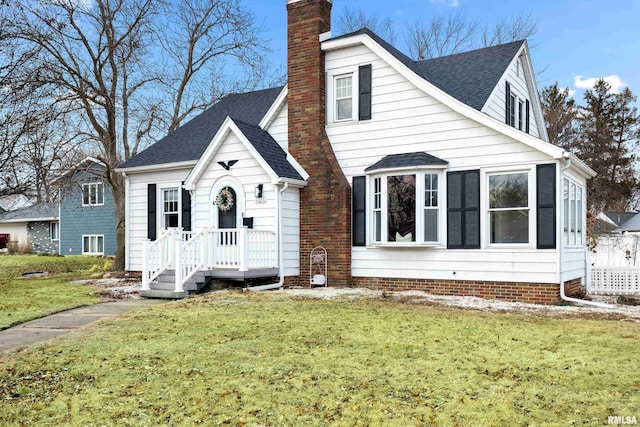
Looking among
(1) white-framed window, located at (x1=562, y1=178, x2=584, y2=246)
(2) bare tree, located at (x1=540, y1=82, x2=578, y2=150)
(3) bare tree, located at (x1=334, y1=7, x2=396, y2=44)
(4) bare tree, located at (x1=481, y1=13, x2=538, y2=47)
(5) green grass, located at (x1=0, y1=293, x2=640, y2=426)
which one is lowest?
(5) green grass, located at (x1=0, y1=293, x2=640, y2=426)

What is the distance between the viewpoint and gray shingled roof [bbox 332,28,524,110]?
531 inches

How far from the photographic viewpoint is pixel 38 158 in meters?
11.9

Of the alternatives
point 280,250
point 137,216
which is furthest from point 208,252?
point 137,216

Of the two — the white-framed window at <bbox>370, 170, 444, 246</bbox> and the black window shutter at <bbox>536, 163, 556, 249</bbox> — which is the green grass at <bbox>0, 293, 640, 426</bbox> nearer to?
the black window shutter at <bbox>536, 163, 556, 249</bbox>

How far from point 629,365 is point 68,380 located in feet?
18.6

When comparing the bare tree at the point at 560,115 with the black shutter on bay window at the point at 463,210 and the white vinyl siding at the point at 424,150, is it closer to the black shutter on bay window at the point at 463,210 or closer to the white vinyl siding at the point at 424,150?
the white vinyl siding at the point at 424,150

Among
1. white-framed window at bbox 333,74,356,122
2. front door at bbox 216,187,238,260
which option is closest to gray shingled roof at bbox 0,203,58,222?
front door at bbox 216,187,238,260

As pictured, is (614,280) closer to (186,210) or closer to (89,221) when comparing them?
(186,210)

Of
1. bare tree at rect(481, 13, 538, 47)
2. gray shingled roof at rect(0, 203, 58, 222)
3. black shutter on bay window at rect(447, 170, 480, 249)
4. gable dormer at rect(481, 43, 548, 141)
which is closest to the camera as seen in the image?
black shutter on bay window at rect(447, 170, 480, 249)

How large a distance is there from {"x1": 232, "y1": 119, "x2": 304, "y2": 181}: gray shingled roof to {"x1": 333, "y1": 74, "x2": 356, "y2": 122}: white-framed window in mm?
1697

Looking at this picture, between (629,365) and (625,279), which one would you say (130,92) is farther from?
(629,365)

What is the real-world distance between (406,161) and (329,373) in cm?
776

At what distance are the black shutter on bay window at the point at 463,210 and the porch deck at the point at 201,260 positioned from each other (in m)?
4.23

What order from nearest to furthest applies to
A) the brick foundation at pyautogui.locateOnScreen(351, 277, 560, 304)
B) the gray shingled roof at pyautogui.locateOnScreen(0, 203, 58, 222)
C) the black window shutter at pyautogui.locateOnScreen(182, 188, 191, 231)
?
the brick foundation at pyautogui.locateOnScreen(351, 277, 560, 304) < the black window shutter at pyautogui.locateOnScreen(182, 188, 191, 231) < the gray shingled roof at pyautogui.locateOnScreen(0, 203, 58, 222)
